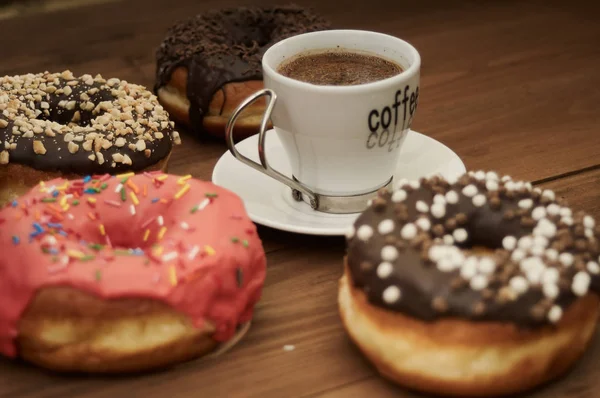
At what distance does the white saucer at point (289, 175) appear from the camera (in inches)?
47.6

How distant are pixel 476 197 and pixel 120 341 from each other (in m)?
0.48

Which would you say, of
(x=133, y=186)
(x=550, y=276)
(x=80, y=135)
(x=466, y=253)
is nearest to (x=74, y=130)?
(x=80, y=135)

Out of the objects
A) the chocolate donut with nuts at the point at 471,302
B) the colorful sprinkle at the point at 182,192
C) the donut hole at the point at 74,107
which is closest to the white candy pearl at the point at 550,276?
the chocolate donut with nuts at the point at 471,302

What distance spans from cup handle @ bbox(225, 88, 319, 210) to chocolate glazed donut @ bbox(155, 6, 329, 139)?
26 cm

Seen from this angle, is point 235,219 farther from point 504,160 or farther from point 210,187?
point 504,160

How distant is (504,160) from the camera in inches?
57.5

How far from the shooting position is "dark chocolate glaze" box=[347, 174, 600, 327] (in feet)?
2.76

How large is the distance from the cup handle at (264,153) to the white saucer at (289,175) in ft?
0.07

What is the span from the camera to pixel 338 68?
1.30 m

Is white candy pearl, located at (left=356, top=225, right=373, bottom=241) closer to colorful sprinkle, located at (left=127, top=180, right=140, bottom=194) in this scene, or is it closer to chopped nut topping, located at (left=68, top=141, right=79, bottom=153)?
colorful sprinkle, located at (left=127, top=180, right=140, bottom=194)

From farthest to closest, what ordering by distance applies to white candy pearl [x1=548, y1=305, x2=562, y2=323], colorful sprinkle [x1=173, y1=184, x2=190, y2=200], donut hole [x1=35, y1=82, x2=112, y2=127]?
donut hole [x1=35, y1=82, x2=112, y2=127] → colorful sprinkle [x1=173, y1=184, x2=190, y2=200] → white candy pearl [x1=548, y1=305, x2=562, y2=323]

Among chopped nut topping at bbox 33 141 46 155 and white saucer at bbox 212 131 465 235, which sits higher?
chopped nut topping at bbox 33 141 46 155

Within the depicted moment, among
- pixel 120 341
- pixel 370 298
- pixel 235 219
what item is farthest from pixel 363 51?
pixel 120 341

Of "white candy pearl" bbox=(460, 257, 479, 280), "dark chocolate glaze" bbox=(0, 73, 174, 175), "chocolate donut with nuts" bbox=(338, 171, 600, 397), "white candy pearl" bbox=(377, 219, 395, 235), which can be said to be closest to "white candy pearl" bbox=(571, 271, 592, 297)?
"chocolate donut with nuts" bbox=(338, 171, 600, 397)
